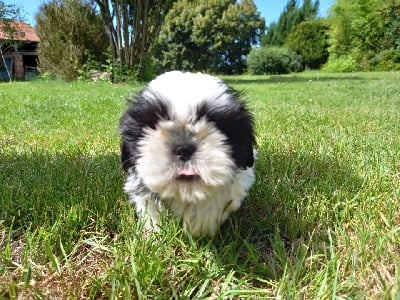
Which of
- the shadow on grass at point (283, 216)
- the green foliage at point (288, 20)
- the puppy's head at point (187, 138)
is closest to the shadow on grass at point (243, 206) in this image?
the shadow on grass at point (283, 216)

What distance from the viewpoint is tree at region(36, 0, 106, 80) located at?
16109 millimetres

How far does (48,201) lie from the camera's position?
93.1 inches

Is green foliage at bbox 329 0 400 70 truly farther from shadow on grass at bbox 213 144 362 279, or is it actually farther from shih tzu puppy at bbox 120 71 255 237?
shih tzu puppy at bbox 120 71 255 237

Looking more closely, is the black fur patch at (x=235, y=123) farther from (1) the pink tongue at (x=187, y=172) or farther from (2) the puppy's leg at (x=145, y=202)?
(2) the puppy's leg at (x=145, y=202)

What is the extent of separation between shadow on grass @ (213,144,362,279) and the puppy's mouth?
0.44 m

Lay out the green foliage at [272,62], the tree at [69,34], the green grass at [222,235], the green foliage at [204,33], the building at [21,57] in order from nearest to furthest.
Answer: the green grass at [222,235] < the tree at [69,34] < the building at [21,57] < the green foliage at [272,62] < the green foliage at [204,33]

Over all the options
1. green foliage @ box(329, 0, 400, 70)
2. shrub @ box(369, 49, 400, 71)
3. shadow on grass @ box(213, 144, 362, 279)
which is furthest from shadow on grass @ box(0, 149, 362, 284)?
green foliage @ box(329, 0, 400, 70)

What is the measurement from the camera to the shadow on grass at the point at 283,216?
195cm

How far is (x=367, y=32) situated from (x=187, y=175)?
33.9m

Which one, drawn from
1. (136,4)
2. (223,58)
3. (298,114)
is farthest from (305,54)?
(298,114)

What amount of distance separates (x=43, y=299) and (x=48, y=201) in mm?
931

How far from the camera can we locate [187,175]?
1.73 meters

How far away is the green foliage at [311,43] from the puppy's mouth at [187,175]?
37313mm

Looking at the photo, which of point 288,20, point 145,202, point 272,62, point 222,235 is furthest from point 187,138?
point 288,20
